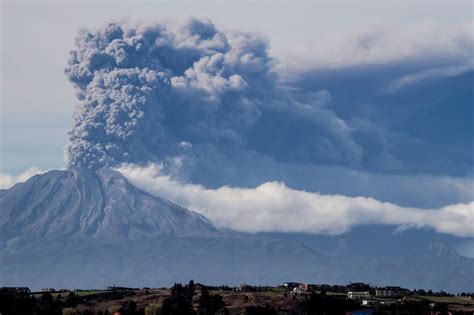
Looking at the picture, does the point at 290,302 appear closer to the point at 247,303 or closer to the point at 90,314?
the point at 247,303

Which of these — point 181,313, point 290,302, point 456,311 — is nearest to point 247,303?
point 290,302

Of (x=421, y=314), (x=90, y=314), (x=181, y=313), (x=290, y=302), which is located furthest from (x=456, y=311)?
(x=90, y=314)

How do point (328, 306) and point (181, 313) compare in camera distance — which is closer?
point (181, 313)

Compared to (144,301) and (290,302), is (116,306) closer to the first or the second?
(144,301)

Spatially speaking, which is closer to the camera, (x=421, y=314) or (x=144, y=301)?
(x=421, y=314)

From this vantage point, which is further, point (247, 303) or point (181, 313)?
point (247, 303)

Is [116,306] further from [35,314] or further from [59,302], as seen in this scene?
[35,314]

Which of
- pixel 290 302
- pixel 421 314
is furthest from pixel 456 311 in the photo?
pixel 290 302
